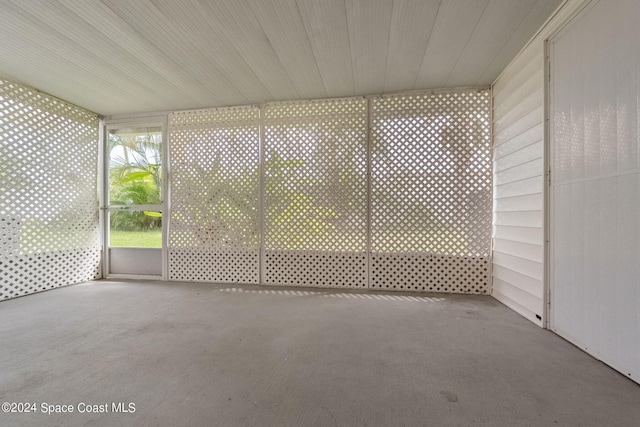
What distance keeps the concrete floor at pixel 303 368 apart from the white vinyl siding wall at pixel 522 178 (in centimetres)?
34

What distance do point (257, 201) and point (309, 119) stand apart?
1.43 m

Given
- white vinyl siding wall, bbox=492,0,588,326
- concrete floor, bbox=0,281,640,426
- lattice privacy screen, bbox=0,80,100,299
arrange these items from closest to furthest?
concrete floor, bbox=0,281,640,426, white vinyl siding wall, bbox=492,0,588,326, lattice privacy screen, bbox=0,80,100,299

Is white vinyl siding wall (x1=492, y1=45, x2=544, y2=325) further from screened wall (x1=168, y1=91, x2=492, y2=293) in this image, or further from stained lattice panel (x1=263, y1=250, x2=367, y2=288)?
stained lattice panel (x1=263, y1=250, x2=367, y2=288)

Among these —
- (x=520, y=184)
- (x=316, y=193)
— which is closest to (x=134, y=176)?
(x=316, y=193)

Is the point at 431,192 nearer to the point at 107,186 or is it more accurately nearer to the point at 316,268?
the point at 316,268

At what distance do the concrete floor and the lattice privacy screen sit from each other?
727 mm

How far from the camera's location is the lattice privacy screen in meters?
3.18

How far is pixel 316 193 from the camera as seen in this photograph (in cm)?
374

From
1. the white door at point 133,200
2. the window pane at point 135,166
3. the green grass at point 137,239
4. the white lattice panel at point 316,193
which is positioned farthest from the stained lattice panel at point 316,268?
the window pane at point 135,166

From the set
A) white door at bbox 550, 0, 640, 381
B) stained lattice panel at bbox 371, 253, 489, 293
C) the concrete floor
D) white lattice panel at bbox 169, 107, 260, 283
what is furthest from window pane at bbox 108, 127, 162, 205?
Result: white door at bbox 550, 0, 640, 381

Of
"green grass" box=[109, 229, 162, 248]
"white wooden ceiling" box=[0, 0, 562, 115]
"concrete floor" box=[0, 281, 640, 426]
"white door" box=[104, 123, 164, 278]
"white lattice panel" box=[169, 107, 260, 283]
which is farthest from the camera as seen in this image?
"green grass" box=[109, 229, 162, 248]

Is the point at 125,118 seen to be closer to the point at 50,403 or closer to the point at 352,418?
the point at 50,403

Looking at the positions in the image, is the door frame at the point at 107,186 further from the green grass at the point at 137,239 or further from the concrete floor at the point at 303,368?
the concrete floor at the point at 303,368

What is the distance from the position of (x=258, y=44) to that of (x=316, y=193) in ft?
6.28
